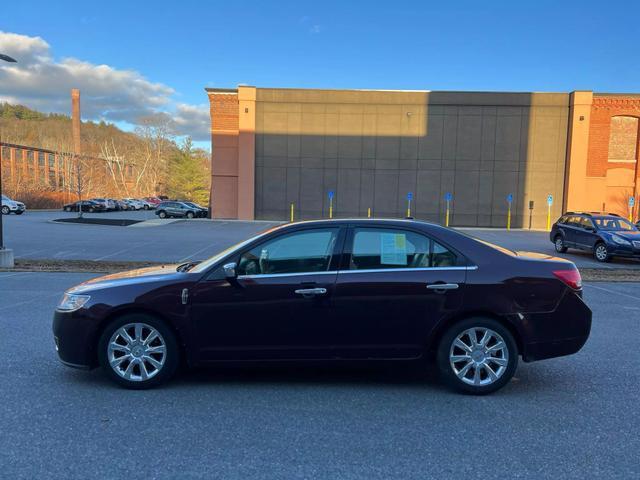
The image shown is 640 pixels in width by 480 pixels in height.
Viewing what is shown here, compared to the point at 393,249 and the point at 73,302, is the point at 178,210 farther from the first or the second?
the point at 393,249

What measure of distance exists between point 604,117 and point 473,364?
38.3 meters

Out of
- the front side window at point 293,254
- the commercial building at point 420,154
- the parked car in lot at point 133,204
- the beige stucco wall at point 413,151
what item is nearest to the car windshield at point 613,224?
the front side window at point 293,254

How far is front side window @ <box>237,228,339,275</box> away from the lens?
455 centimetres

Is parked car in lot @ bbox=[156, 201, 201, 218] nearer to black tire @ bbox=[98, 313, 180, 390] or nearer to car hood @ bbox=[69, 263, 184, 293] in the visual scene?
car hood @ bbox=[69, 263, 184, 293]

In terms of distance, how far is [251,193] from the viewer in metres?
37.8

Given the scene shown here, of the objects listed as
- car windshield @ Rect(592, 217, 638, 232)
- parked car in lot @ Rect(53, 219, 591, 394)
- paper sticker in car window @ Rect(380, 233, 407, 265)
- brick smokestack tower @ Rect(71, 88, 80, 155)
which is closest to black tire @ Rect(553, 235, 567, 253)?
car windshield @ Rect(592, 217, 638, 232)

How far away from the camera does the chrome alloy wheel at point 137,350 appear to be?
4.49 metres

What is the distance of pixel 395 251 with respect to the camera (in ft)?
15.2

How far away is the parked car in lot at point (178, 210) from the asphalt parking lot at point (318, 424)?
121 feet

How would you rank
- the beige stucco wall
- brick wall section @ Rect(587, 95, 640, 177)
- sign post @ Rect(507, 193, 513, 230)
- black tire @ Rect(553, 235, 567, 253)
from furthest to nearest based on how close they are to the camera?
the beige stucco wall, brick wall section @ Rect(587, 95, 640, 177), sign post @ Rect(507, 193, 513, 230), black tire @ Rect(553, 235, 567, 253)

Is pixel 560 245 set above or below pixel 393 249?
below

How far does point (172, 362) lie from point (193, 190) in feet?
255

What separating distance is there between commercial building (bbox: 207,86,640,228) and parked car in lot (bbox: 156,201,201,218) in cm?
417

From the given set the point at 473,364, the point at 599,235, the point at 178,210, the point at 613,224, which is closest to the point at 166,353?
the point at 473,364
